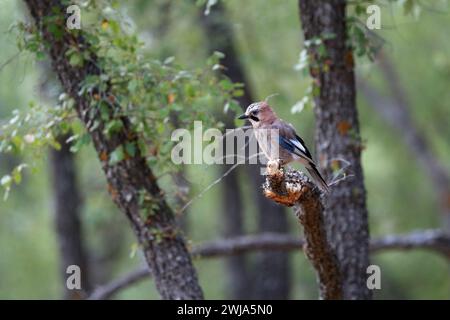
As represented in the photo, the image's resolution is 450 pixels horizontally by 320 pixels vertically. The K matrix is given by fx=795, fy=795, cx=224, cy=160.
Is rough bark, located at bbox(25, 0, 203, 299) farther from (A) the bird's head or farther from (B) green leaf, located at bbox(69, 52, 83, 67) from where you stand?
(A) the bird's head

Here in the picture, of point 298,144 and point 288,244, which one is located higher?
point 288,244

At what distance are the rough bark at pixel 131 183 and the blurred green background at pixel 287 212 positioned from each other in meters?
6.51

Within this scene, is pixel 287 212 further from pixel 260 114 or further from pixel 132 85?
pixel 132 85

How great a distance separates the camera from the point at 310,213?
5934 mm

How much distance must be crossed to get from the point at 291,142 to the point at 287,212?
9285 mm

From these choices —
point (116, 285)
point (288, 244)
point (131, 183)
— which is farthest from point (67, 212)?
point (131, 183)

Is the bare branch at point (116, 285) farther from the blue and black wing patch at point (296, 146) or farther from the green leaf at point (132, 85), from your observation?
the blue and black wing patch at point (296, 146)

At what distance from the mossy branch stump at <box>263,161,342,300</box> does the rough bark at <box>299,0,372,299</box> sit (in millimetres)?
502

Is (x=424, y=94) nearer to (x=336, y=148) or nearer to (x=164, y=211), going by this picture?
(x=336, y=148)

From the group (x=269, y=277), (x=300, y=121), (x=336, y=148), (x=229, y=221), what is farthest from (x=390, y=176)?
(x=336, y=148)

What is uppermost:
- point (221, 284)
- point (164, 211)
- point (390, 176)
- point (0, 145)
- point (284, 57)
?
point (284, 57)
